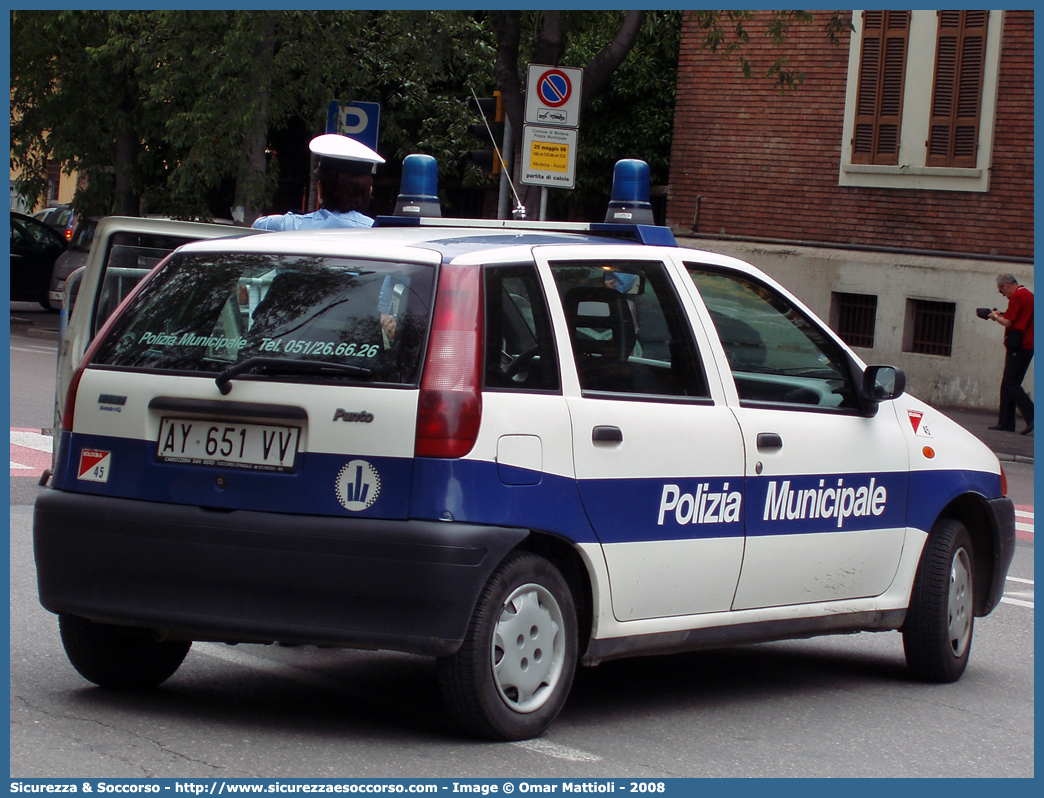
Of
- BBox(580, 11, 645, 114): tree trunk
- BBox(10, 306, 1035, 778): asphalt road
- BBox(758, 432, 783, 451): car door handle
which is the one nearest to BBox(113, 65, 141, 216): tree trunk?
BBox(580, 11, 645, 114): tree trunk

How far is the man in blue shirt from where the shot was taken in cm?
676

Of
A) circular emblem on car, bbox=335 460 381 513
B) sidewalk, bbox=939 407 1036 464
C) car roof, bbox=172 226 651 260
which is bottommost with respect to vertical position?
sidewalk, bbox=939 407 1036 464

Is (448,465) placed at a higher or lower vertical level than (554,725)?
higher

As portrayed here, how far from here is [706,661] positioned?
21.9 feet

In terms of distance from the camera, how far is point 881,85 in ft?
71.2

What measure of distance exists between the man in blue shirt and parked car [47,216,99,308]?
20.2 m

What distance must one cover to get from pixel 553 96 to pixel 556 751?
10862mm

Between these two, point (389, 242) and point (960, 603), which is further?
point (960, 603)

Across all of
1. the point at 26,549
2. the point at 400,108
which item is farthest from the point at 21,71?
the point at 26,549

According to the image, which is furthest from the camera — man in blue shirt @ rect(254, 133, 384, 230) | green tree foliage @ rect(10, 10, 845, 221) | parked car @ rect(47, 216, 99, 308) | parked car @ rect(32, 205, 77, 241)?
parked car @ rect(32, 205, 77, 241)

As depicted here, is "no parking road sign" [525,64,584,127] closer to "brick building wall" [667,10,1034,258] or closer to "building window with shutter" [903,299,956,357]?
"brick building wall" [667,10,1034,258]

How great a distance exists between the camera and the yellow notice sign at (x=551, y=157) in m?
15.0

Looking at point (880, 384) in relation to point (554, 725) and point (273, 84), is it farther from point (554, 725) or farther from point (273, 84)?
point (273, 84)

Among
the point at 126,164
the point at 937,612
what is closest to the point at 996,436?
the point at 937,612
